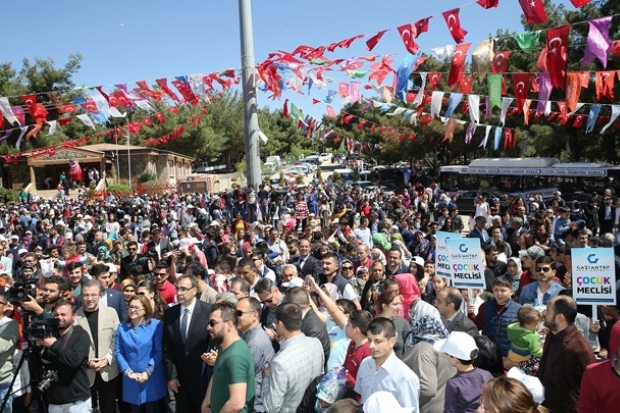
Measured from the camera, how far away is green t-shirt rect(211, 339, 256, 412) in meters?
3.69

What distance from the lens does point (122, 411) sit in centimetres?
563

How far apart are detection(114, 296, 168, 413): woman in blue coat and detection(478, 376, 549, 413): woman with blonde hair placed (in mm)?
3213

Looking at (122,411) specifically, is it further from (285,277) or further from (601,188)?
(601,188)

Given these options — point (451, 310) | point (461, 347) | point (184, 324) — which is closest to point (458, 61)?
point (451, 310)

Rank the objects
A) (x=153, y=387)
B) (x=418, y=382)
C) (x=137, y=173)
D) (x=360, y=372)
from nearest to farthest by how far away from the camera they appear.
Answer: (x=418, y=382), (x=360, y=372), (x=153, y=387), (x=137, y=173)

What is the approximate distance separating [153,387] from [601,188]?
75.1 ft

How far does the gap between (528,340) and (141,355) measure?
3525 mm

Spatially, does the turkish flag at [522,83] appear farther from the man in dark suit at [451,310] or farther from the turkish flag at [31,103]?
the turkish flag at [31,103]

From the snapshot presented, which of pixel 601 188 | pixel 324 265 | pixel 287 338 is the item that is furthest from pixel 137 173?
pixel 287 338

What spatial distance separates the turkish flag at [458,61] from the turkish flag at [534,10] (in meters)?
2.60

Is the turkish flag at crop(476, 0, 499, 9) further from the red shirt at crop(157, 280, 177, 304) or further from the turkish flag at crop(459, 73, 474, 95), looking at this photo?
the red shirt at crop(157, 280, 177, 304)

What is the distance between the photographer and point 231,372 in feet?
12.1

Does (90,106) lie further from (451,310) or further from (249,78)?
(451,310)

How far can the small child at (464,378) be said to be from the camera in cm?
336
